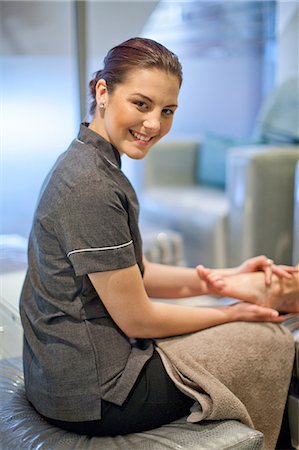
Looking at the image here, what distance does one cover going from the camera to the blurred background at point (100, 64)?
2.26 meters

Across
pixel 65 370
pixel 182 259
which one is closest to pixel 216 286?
pixel 65 370

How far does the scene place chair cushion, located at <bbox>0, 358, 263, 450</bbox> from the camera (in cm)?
102

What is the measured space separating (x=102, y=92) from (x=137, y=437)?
0.60 metres

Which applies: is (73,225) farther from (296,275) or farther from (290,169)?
(290,169)

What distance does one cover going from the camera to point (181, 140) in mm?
3113

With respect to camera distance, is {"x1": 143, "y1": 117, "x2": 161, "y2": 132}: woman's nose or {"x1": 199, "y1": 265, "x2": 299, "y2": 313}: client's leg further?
{"x1": 199, "y1": 265, "x2": 299, "y2": 313}: client's leg

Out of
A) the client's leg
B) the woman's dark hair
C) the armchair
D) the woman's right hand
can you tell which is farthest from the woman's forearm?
the armchair

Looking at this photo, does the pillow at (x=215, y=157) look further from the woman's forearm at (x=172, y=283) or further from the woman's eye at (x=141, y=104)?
the woman's eye at (x=141, y=104)

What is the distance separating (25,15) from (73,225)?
1.71 m

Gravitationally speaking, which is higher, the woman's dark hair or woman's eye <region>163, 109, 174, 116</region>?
the woman's dark hair

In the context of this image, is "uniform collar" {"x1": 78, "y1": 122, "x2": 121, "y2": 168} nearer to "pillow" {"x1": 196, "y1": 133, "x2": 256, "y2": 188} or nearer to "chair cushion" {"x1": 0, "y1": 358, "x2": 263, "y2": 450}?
"chair cushion" {"x1": 0, "y1": 358, "x2": 263, "y2": 450}

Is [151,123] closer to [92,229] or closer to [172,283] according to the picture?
[92,229]

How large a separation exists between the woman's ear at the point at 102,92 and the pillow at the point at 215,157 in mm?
1879

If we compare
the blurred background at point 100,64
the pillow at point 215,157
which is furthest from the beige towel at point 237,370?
the pillow at point 215,157
